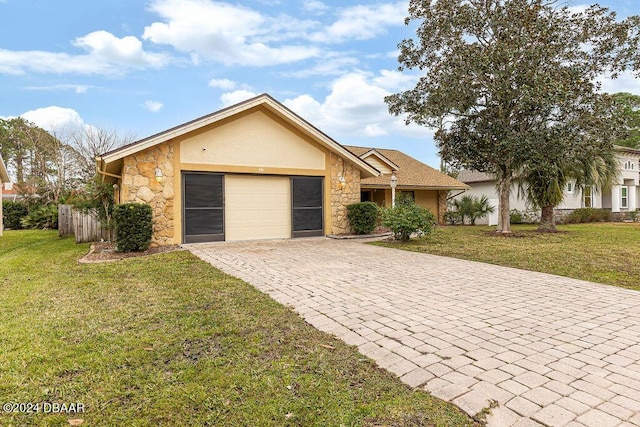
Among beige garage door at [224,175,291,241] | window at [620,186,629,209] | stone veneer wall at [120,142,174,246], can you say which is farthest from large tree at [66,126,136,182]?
window at [620,186,629,209]

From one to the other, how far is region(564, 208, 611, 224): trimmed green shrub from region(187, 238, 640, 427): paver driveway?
19.5 meters

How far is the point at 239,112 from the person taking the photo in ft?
38.1

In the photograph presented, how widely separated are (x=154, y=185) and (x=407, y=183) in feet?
44.0

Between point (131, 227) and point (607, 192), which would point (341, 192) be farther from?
point (607, 192)

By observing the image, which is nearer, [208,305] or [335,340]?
[335,340]

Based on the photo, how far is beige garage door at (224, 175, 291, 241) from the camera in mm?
12086

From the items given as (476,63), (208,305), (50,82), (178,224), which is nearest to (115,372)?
(208,305)

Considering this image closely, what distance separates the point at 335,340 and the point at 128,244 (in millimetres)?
8064

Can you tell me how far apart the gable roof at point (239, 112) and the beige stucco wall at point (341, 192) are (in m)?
0.33

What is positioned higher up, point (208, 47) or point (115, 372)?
point (208, 47)

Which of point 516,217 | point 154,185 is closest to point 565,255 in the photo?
point 154,185

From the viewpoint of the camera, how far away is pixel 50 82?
66.3 ft

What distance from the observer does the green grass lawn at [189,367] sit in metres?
2.33

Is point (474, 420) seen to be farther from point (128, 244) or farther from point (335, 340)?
point (128, 244)
